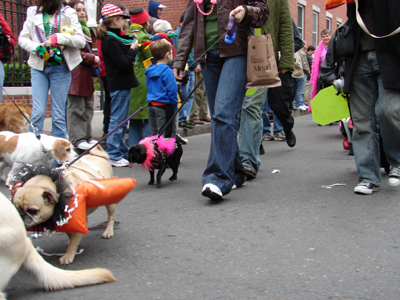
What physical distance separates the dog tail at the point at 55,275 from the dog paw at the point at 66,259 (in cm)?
38

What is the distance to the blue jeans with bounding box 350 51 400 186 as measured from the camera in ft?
13.3

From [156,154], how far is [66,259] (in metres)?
2.36

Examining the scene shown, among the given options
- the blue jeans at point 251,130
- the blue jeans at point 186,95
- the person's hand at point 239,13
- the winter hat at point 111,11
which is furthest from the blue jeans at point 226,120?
the blue jeans at point 186,95

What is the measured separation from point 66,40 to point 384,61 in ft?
12.3

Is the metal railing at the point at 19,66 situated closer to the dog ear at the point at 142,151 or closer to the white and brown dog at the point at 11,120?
the white and brown dog at the point at 11,120

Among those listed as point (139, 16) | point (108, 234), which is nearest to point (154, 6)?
point (139, 16)

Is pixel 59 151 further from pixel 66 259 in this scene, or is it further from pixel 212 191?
pixel 66 259

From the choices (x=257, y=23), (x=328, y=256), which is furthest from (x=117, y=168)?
(x=328, y=256)

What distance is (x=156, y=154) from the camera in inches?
197

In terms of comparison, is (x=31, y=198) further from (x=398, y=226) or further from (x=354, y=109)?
(x=354, y=109)

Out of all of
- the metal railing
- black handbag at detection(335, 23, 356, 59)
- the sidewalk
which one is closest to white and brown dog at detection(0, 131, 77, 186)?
black handbag at detection(335, 23, 356, 59)

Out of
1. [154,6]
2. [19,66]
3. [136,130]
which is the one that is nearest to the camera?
[136,130]

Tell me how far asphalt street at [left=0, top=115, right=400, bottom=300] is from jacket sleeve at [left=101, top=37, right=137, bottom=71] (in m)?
2.04

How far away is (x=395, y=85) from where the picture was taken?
3.86m
